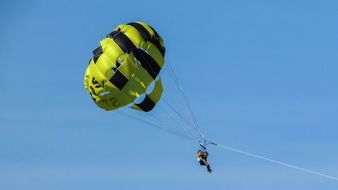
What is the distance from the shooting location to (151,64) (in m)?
67.3

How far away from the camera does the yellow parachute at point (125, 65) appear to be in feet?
218

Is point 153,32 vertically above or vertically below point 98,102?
above

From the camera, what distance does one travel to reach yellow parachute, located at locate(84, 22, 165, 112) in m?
66.5

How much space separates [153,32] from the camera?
Answer: 6800 cm

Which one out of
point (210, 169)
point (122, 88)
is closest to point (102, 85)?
point (122, 88)

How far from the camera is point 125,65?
66438 millimetres

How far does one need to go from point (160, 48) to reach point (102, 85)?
445 centimetres

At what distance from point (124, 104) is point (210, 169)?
277 inches

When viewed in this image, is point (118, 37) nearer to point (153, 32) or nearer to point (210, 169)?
point (153, 32)

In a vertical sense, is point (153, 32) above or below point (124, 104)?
above

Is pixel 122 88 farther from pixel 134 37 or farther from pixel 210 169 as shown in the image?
pixel 210 169

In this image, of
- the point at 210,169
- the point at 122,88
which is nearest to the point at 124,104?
the point at 122,88

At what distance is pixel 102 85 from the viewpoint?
66.9 meters

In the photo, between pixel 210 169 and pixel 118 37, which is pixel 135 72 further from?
pixel 210 169
